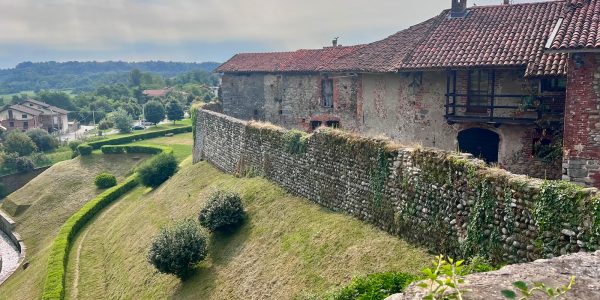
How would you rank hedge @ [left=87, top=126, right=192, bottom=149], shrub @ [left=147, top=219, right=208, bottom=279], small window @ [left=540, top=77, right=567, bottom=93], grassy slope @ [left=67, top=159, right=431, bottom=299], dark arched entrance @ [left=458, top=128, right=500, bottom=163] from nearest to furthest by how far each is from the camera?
grassy slope @ [left=67, top=159, right=431, bottom=299] < shrub @ [left=147, top=219, right=208, bottom=279] < small window @ [left=540, top=77, right=567, bottom=93] < dark arched entrance @ [left=458, top=128, right=500, bottom=163] < hedge @ [left=87, top=126, right=192, bottom=149]

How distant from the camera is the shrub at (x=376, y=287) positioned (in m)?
8.95

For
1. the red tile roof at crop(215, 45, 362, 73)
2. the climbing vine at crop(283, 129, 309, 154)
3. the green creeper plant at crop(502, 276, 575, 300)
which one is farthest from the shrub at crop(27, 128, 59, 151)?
the green creeper plant at crop(502, 276, 575, 300)

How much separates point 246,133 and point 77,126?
103772 mm

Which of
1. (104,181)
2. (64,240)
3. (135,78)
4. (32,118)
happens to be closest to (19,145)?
(32,118)

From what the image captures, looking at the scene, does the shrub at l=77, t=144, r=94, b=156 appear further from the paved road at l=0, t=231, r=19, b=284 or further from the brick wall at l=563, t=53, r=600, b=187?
the brick wall at l=563, t=53, r=600, b=187

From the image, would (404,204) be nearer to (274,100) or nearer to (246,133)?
(246,133)

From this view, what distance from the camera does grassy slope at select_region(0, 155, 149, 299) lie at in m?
29.2

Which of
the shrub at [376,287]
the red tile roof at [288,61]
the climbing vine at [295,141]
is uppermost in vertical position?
the red tile roof at [288,61]

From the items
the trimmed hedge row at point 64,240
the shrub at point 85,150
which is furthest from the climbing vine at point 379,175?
the shrub at point 85,150

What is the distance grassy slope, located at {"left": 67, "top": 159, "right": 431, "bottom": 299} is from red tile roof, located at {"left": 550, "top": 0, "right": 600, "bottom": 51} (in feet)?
24.4

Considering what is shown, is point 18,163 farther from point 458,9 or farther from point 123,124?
point 458,9

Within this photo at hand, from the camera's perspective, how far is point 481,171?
10430 millimetres

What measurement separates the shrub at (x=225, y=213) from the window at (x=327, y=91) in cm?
1371

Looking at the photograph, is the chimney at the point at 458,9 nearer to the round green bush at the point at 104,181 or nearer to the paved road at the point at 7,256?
the paved road at the point at 7,256
